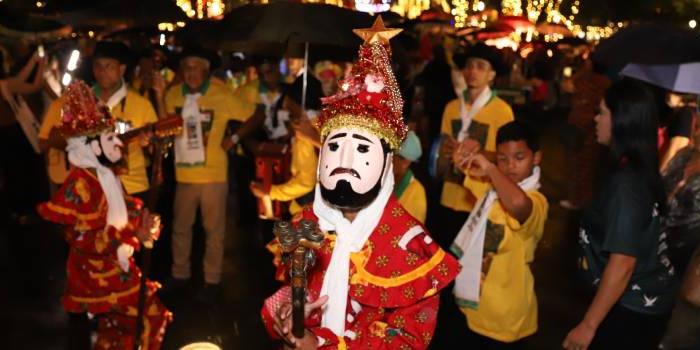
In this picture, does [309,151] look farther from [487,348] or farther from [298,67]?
[298,67]

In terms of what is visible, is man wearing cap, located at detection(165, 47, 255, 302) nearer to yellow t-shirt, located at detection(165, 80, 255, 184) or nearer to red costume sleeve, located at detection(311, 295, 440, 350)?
yellow t-shirt, located at detection(165, 80, 255, 184)

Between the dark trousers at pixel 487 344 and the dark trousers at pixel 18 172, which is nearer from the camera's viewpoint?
the dark trousers at pixel 487 344

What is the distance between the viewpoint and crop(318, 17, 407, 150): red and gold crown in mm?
2951

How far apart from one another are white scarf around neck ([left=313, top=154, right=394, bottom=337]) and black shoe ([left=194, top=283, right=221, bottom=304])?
134 inches

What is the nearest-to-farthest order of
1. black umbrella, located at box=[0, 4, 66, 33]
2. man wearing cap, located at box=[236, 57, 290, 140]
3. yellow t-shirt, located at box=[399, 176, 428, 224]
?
yellow t-shirt, located at box=[399, 176, 428, 224] < man wearing cap, located at box=[236, 57, 290, 140] < black umbrella, located at box=[0, 4, 66, 33]

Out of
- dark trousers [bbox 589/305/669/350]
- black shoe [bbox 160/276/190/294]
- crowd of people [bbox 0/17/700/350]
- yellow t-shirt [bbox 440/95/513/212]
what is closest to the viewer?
crowd of people [bbox 0/17/700/350]

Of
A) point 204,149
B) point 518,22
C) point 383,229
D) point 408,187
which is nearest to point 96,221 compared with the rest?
point 204,149

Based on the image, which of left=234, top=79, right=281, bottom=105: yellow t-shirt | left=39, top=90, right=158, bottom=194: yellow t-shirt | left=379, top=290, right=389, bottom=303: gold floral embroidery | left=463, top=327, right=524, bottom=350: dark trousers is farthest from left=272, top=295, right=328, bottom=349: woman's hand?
left=234, top=79, right=281, bottom=105: yellow t-shirt

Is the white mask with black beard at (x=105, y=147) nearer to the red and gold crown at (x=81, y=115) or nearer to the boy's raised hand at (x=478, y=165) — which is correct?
the red and gold crown at (x=81, y=115)

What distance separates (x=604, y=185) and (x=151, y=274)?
470 centimetres

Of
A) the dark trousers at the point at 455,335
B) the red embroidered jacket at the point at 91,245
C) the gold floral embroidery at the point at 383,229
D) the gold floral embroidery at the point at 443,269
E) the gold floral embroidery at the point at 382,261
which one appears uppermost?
the gold floral embroidery at the point at 383,229

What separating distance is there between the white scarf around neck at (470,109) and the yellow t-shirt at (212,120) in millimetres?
1873

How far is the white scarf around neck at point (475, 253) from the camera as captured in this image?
4.02 meters

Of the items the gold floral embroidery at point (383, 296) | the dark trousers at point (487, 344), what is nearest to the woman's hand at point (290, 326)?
the gold floral embroidery at point (383, 296)
